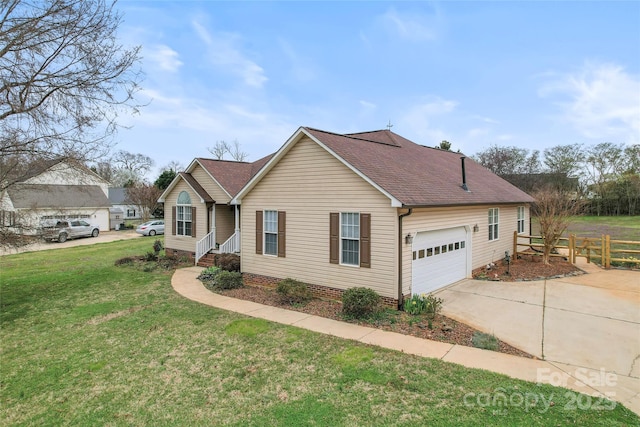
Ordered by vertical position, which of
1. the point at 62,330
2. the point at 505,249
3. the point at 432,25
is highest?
the point at 432,25

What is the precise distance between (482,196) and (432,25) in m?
6.94

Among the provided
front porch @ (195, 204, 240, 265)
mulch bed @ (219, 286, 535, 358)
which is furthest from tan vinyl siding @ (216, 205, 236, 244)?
mulch bed @ (219, 286, 535, 358)

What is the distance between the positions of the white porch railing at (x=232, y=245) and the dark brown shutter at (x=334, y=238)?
23.3 ft

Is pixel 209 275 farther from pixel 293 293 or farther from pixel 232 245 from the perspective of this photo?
pixel 293 293

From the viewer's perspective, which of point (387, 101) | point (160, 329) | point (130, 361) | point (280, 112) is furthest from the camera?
point (280, 112)

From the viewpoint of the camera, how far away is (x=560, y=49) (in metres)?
13.0

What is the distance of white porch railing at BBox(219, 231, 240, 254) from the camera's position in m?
15.9

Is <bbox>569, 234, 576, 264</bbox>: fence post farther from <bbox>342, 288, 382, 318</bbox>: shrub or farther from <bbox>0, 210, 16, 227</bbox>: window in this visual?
<bbox>0, 210, 16, 227</bbox>: window

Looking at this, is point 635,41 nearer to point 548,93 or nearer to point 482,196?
point 482,196

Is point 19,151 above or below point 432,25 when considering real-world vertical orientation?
below

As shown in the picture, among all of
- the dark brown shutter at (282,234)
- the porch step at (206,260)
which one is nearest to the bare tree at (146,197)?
the porch step at (206,260)

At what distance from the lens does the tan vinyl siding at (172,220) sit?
56.2 feet

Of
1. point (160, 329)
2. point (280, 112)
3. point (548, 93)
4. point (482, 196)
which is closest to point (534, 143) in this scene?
point (548, 93)

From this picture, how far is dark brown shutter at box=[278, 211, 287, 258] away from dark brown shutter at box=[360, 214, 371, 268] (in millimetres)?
2979
